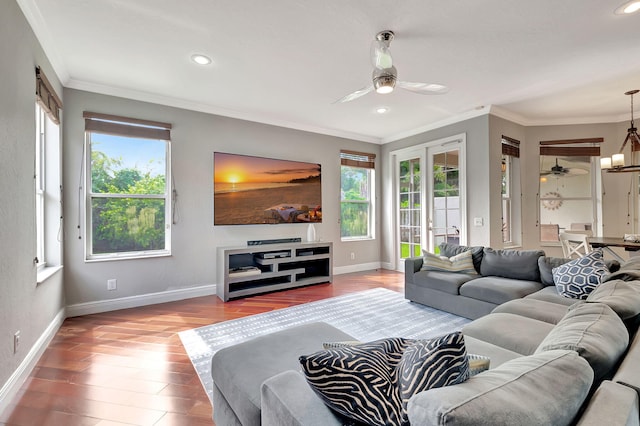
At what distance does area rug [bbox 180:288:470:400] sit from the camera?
2.60 meters

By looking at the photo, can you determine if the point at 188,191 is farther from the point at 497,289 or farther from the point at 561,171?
the point at 561,171

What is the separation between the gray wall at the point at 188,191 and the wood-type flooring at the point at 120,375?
0.44m

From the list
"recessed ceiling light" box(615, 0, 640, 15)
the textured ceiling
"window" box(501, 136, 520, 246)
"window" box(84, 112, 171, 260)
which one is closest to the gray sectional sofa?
"recessed ceiling light" box(615, 0, 640, 15)

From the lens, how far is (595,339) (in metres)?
0.94

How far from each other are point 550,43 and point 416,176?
2.92 meters

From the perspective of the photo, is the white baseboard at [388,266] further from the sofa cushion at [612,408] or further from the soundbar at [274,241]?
the sofa cushion at [612,408]

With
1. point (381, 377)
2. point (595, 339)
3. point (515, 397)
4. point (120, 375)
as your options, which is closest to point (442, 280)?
point (595, 339)

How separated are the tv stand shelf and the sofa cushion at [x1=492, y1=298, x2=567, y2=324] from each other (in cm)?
275

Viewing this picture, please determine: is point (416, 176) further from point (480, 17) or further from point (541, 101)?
point (480, 17)

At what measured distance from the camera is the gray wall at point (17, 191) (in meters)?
1.82

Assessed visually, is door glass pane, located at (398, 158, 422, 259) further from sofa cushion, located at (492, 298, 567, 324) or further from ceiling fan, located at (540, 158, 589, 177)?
sofa cushion, located at (492, 298, 567, 324)

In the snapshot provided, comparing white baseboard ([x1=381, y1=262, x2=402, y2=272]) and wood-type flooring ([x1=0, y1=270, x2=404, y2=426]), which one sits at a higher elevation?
white baseboard ([x1=381, y1=262, x2=402, y2=272])

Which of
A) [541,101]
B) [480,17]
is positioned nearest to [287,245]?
[480,17]

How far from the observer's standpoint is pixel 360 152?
18.5ft
